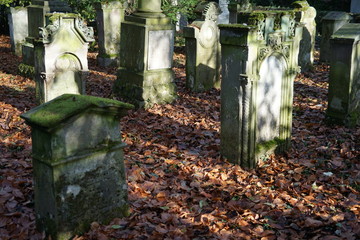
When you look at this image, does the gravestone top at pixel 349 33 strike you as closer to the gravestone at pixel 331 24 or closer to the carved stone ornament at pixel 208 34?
the carved stone ornament at pixel 208 34

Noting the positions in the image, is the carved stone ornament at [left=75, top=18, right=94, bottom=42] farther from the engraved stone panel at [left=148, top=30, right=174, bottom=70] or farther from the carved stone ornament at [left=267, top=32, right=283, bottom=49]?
the carved stone ornament at [left=267, top=32, right=283, bottom=49]

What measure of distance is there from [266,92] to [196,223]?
267 centimetres

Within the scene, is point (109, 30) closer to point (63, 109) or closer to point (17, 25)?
point (17, 25)

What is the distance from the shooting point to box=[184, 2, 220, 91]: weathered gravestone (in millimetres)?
10484

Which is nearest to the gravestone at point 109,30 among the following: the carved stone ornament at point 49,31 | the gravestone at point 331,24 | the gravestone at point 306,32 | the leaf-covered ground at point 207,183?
the leaf-covered ground at point 207,183

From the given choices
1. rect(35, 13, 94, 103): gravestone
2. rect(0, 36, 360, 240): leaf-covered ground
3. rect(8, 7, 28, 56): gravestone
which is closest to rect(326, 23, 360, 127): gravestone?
rect(0, 36, 360, 240): leaf-covered ground

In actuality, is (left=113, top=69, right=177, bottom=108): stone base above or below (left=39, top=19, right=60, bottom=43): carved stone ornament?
below

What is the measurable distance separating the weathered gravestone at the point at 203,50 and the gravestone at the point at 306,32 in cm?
312

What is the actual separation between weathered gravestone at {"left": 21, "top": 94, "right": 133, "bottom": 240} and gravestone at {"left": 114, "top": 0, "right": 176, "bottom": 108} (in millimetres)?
5042

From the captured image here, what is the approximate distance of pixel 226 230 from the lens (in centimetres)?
441

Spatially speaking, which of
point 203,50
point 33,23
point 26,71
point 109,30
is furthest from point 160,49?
point 109,30

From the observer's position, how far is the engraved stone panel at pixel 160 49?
929cm

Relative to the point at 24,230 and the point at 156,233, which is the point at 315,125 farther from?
the point at 24,230

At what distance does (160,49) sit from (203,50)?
1.60m
